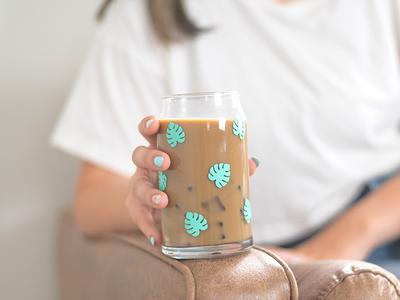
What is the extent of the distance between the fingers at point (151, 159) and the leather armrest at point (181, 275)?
0.12 metres

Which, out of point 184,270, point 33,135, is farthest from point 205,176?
point 33,135

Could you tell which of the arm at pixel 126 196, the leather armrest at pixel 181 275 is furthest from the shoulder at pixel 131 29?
the leather armrest at pixel 181 275

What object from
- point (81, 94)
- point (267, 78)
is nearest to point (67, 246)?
point (81, 94)

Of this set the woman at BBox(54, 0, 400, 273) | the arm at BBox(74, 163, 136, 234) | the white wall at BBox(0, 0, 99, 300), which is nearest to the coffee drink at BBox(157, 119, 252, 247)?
the arm at BBox(74, 163, 136, 234)

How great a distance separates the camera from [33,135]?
5.29ft

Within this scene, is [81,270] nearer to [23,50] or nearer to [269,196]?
[269,196]

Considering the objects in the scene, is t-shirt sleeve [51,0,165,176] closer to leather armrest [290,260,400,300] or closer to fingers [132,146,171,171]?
fingers [132,146,171,171]

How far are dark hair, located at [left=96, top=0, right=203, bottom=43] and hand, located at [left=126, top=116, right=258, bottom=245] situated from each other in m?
0.52

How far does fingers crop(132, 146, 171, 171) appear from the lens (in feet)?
2.62

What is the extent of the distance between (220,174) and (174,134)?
2.9 inches

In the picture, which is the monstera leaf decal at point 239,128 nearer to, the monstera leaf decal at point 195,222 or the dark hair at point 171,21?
the monstera leaf decal at point 195,222

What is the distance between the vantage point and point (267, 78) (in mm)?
1401

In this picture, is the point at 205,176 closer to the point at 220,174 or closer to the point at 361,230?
the point at 220,174

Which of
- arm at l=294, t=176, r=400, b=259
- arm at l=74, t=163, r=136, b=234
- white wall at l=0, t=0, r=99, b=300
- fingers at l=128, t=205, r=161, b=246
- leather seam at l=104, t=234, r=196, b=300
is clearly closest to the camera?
leather seam at l=104, t=234, r=196, b=300
